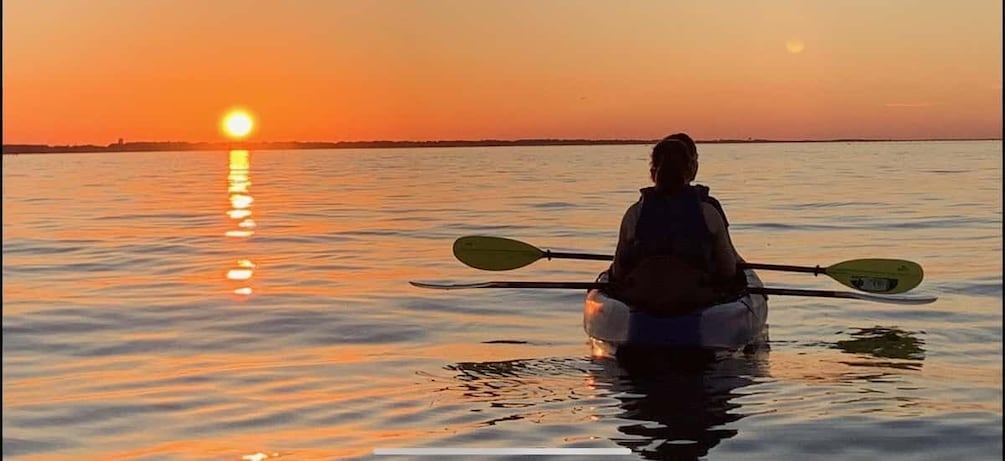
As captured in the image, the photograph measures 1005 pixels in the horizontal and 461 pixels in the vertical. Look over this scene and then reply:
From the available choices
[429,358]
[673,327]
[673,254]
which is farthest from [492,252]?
[673,327]

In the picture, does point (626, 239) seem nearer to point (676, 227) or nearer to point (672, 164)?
point (676, 227)

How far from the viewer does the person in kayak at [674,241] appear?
875cm

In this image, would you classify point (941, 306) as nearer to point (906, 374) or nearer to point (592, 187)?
point (906, 374)

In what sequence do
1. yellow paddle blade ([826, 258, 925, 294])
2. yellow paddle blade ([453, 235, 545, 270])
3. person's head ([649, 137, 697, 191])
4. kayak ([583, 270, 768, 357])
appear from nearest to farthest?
Answer: kayak ([583, 270, 768, 357]), person's head ([649, 137, 697, 191]), yellow paddle blade ([826, 258, 925, 294]), yellow paddle blade ([453, 235, 545, 270])

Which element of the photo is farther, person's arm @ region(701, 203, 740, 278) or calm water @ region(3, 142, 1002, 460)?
person's arm @ region(701, 203, 740, 278)

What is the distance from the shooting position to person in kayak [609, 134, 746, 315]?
8.75m

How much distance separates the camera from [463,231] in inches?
880

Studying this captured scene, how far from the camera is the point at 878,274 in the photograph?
1049cm

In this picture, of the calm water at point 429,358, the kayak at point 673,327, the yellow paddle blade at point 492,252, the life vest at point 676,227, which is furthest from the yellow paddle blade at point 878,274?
the yellow paddle blade at point 492,252

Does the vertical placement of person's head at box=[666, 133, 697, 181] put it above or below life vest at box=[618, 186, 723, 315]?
above

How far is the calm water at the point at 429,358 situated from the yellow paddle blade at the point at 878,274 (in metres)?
0.41

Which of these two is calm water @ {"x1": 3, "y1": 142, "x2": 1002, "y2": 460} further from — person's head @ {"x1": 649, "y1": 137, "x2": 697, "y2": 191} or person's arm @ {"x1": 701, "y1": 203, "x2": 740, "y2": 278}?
person's head @ {"x1": 649, "y1": 137, "x2": 697, "y2": 191}

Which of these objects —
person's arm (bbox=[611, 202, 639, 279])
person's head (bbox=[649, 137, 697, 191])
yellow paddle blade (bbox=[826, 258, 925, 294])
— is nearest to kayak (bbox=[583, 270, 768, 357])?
person's arm (bbox=[611, 202, 639, 279])

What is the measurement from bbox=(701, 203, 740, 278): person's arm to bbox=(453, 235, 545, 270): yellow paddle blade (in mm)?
2581
